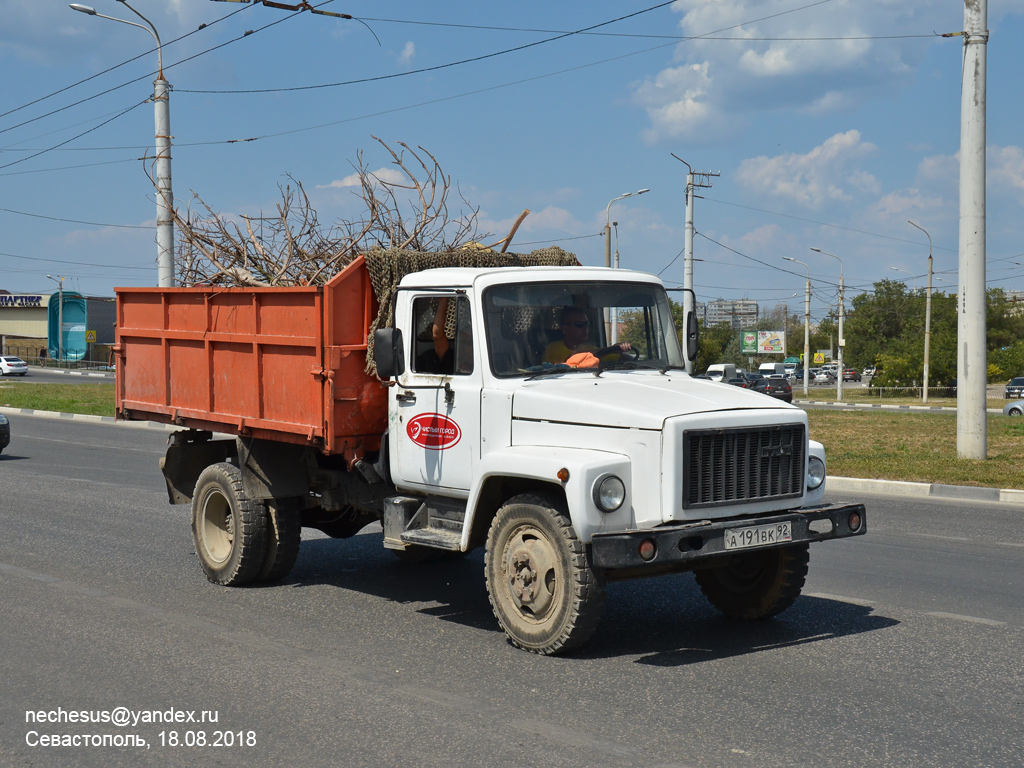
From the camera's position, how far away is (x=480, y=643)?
251 inches

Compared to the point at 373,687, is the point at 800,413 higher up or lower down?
higher up

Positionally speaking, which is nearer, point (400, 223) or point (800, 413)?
point (800, 413)

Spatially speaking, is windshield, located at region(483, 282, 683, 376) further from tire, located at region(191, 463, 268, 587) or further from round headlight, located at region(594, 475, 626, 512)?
tire, located at region(191, 463, 268, 587)

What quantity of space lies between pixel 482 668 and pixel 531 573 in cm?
60

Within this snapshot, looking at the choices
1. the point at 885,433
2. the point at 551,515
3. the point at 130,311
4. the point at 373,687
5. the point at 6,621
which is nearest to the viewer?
the point at 373,687

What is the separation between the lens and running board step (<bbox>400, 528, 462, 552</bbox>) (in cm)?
654

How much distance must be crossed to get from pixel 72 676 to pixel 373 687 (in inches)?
63.5

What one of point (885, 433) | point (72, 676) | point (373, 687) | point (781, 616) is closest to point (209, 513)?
point (72, 676)

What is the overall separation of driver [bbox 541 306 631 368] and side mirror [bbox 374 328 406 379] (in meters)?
0.88

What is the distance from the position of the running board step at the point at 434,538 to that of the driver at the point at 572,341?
4.01 feet

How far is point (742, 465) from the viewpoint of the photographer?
600 centimetres

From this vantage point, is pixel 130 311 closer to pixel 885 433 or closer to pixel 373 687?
pixel 373 687

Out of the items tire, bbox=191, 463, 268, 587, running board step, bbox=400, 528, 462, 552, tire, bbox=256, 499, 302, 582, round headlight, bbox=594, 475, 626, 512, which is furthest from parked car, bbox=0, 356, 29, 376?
round headlight, bbox=594, 475, 626, 512

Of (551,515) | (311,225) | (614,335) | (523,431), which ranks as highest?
(311,225)
